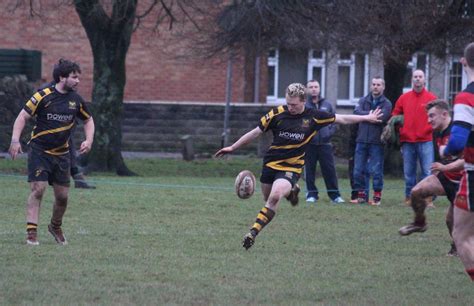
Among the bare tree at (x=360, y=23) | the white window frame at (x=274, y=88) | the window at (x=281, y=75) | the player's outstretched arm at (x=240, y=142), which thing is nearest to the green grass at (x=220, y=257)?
the player's outstretched arm at (x=240, y=142)

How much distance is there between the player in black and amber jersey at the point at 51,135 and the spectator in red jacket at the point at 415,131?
273 inches

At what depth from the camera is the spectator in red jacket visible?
17094 millimetres

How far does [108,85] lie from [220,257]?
14.2m

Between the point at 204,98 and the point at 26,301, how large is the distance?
88.1ft

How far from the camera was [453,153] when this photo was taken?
825 cm

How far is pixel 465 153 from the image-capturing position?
859 cm

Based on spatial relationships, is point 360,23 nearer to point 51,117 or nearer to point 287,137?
point 287,137

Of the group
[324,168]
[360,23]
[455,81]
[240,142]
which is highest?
[360,23]

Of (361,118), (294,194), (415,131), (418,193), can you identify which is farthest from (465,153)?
(415,131)

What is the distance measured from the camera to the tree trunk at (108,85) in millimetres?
24047

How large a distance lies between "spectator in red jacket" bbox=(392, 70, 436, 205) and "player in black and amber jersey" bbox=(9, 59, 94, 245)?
694 centimetres

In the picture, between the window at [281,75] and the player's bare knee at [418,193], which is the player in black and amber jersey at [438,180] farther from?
the window at [281,75]

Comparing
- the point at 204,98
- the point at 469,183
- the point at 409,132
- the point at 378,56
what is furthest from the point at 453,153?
the point at 204,98

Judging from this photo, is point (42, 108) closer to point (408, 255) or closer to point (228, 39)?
point (408, 255)
